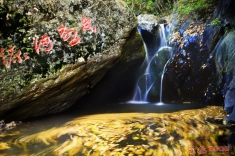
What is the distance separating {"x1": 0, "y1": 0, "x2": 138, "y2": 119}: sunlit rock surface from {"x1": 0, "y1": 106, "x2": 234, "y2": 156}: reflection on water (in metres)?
1.08

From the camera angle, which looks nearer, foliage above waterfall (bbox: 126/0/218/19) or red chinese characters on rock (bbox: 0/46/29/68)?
red chinese characters on rock (bbox: 0/46/29/68)

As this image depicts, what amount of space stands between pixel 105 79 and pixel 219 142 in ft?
15.9

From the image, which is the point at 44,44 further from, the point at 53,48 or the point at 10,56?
the point at 10,56

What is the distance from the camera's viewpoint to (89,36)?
5660mm

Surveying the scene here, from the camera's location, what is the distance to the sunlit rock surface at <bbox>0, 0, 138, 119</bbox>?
466 cm

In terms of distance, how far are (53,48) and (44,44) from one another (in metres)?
0.27

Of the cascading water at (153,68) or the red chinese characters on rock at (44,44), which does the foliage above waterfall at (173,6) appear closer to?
the cascading water at (153,68)

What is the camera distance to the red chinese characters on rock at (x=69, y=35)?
518 centimetres

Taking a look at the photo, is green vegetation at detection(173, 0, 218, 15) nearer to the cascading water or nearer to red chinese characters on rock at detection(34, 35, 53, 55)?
the cascading water

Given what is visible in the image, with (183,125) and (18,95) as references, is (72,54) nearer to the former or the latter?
(18,95)

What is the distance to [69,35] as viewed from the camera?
5320 mm

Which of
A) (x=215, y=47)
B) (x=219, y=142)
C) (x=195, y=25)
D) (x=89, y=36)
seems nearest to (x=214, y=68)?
(x=215, y=47)

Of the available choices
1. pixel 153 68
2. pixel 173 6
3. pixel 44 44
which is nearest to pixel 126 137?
pixel 44 44

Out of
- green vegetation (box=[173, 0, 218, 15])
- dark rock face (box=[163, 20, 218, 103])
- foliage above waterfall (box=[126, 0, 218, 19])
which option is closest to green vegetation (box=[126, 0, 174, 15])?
foliage above waterfall (box=[126, 0, 218, 19])
